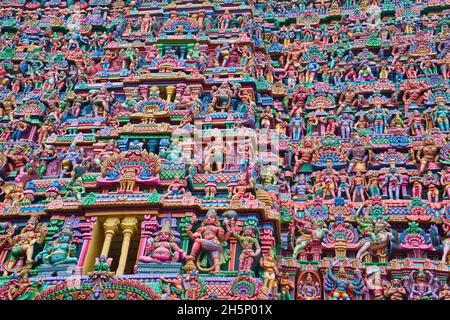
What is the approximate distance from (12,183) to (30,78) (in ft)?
14.9

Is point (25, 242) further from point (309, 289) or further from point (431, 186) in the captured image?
point (431, 186)

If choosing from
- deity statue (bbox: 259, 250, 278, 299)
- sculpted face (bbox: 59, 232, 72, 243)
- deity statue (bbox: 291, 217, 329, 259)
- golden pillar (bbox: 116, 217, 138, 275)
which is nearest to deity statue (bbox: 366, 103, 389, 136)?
deity statue (bbox: 291, 217, 329, 259)

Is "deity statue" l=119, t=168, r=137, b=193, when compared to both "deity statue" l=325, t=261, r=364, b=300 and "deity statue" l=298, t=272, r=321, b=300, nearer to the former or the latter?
"deity statue" l=298, t=272, r=321, b=300

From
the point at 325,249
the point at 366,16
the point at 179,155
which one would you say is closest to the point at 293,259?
the point at 325,249

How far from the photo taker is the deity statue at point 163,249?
11422 mm

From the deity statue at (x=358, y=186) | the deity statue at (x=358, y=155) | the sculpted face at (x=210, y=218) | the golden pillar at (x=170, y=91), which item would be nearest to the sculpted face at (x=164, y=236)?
the sculpted face at (x=210, y=218)

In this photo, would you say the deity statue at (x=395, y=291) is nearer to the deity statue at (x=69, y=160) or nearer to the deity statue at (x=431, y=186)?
the deity statue at (x=431, y=186)

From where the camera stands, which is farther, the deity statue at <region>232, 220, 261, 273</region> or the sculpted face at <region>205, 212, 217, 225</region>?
the sculpted face at <region>205, 212, 217, 225</region>

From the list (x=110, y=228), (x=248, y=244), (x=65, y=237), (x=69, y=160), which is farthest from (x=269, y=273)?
(x=69, y=160)

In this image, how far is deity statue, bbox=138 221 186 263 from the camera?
11422 millimetres

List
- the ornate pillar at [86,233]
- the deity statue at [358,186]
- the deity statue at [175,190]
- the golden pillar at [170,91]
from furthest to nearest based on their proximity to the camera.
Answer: the golden pillar at [170,91] → the deity statue at [358,186] → the deity statue at [175,190] → the ornate pillar at [86,233]

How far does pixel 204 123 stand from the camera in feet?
48.5

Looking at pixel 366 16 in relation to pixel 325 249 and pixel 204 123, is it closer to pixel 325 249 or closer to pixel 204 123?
pixel 204 123

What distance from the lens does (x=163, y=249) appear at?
1152cm
